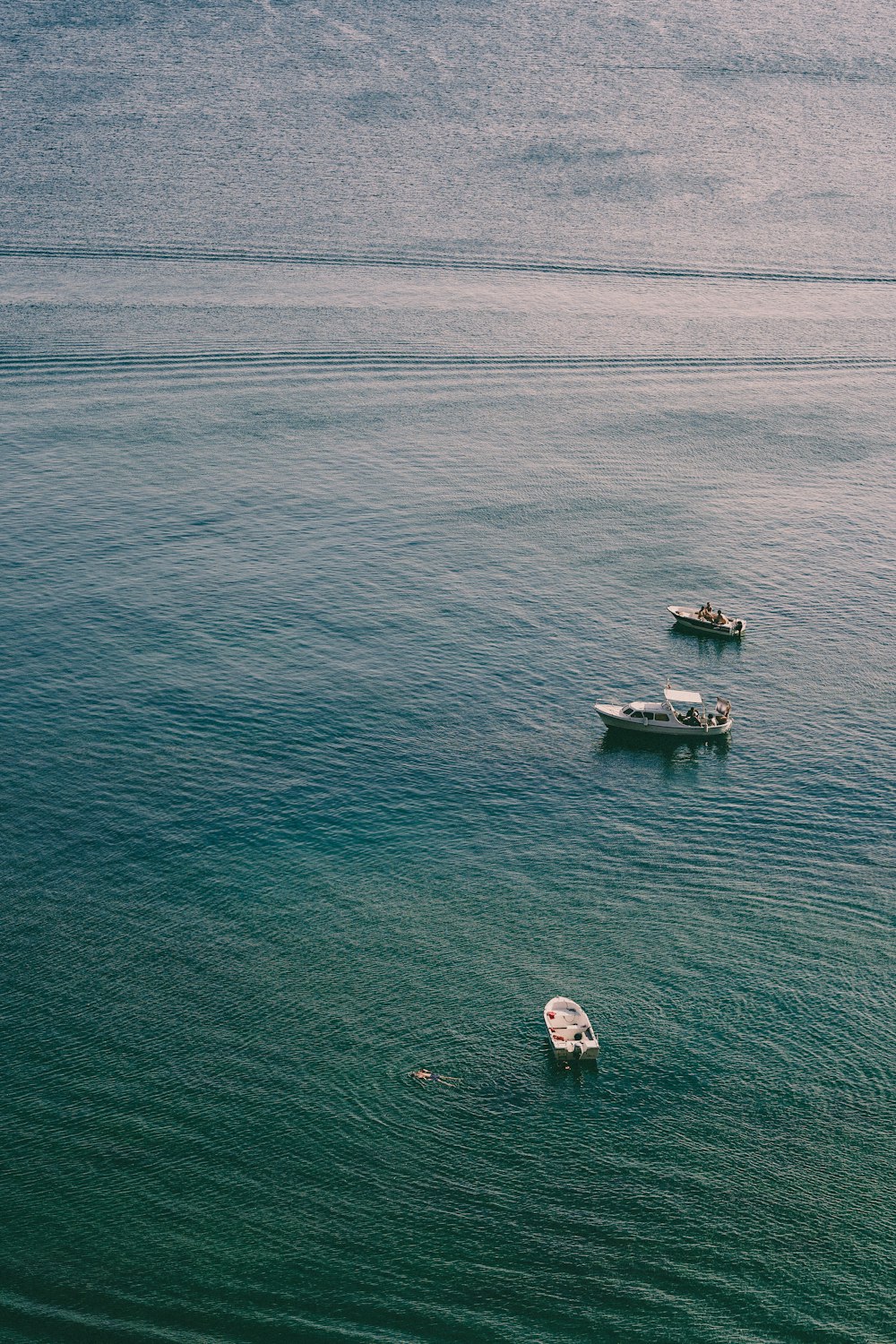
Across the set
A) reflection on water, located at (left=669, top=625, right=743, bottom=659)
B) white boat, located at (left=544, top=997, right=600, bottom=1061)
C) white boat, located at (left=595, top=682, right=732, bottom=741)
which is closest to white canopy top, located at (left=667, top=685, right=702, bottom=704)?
white boat, located at (left=595, top=682, right=732, bottom=741)

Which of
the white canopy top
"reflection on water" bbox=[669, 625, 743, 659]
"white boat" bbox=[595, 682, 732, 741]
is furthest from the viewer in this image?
"reflection on water" bbox=[669, 625, 743, 659]

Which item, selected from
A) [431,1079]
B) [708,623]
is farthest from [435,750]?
[431,1079]

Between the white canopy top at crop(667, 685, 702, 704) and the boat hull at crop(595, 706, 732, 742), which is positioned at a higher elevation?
the white canopy top at crop(667, 685, 702, 704)

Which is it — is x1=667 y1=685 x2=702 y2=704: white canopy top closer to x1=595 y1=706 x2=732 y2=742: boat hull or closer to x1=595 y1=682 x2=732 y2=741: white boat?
x1=595 y1=682 x2=732 y2=741: white boat

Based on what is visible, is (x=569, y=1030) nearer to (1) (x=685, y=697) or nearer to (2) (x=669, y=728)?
(2) (x=669, y=728)

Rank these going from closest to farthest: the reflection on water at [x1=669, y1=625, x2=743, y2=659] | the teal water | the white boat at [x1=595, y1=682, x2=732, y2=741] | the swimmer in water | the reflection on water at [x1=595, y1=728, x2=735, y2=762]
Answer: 1. the teal water
2. the swimmer in water
3. the reflection on water at [x1=595, y1=728, x2=735, y2=762]
4. the white boat at [x1=595, y1=682, x2=732, y2=741]
5. the reflection on water at [x1=669, y1=625, x2=743, y2=659]

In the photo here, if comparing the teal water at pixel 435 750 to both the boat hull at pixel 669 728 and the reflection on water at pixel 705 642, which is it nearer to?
the reflection on water at pixel 705 642
